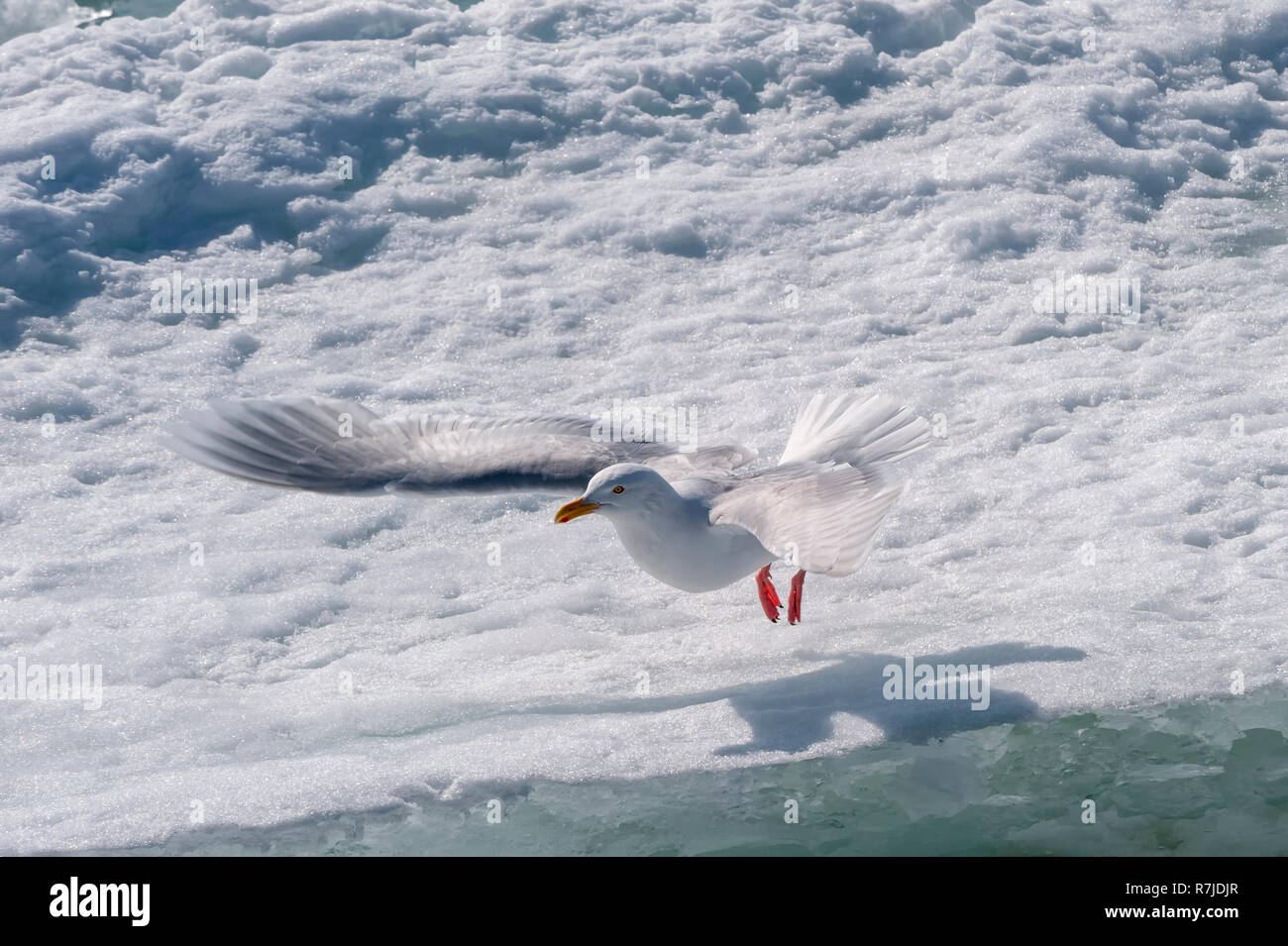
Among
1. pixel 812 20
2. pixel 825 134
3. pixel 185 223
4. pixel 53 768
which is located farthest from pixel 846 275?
pixel 53 768

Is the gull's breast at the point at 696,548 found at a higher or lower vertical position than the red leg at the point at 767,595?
higher

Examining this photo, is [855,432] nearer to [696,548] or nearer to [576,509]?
[696,548]

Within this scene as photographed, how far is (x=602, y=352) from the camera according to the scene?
28.1 feet

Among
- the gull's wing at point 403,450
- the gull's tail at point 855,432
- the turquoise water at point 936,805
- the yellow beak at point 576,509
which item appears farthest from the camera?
the gull's wing at point 403,450

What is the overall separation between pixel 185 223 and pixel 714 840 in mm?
6602

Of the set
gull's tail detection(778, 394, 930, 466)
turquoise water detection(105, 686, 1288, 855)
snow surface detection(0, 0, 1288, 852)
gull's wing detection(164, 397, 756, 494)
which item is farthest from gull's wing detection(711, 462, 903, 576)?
turquoise water detection(105, 686, 1288, 855)

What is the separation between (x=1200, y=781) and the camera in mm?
4766

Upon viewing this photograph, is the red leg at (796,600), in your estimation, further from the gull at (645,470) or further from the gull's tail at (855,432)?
the gull's tail at (855,432)

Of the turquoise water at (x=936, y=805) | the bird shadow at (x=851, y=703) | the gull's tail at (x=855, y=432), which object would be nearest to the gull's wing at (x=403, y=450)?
the gull's tail at (x=855, y=432)

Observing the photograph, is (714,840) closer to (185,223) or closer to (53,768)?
(53,768)

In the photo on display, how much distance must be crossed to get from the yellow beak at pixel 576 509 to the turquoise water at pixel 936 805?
1.08m

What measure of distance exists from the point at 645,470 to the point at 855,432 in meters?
1.05

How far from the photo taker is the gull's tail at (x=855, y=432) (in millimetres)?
5766

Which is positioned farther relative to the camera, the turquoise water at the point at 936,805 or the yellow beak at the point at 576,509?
the yellow beak at the point at 576,509
